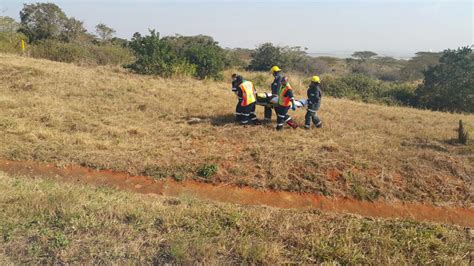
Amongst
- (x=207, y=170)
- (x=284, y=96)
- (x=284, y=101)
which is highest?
(x=284, y=96)

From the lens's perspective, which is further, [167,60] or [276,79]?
[167,60]

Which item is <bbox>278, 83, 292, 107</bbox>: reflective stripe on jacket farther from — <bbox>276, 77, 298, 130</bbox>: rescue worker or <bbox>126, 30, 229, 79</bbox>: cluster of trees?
<bbox>126, 30, 229, 79</bbox>: cluster of trees

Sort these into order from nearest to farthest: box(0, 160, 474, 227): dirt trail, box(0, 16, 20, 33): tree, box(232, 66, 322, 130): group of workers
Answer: box(0, 160, 474, 227): dirt trail, box(232, 66, 322, 130): group of workers, box(0, 16, 20, 33): tree

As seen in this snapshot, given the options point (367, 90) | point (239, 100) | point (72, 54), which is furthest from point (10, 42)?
point (367, 90)

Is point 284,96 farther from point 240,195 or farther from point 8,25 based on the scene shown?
point 8,25

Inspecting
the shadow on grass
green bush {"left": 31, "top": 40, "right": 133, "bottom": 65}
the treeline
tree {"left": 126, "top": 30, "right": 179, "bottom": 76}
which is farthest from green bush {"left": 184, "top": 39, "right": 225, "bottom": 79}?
the shadow on grass

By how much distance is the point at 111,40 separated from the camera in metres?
32.0

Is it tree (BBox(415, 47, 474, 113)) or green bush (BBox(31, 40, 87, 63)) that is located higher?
green bush (BBox(31, 40, 87, 63))

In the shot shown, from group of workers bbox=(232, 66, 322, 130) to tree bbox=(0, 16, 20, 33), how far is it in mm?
19097

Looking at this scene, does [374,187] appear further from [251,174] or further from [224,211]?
[224,211]

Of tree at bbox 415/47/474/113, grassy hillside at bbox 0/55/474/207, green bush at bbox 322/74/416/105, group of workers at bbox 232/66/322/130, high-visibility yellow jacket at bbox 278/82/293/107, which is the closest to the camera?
grassy hillside at bbox 0/55/474/207

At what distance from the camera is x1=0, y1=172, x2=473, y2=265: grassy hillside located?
3.12 metres

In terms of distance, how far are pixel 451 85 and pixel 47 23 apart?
79.2ft

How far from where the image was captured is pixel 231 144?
7.83 metres
